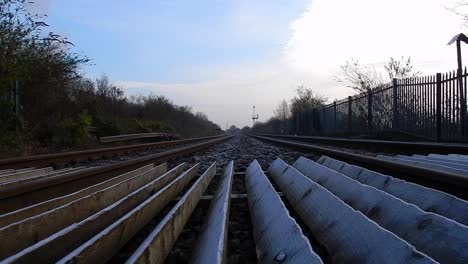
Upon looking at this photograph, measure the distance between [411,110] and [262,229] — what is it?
1481 cm

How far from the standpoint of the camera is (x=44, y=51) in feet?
55.9

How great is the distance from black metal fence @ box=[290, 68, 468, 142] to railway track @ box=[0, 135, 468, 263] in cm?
982

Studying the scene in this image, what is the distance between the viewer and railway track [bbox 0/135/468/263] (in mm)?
2064

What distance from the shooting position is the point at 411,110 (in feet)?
53.5

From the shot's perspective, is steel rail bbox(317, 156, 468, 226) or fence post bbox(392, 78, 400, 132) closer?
steel rail bbox(317, 156, 468, 226)

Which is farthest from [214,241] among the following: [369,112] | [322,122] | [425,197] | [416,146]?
[322,122]

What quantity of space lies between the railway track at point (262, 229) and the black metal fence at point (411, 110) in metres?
9.82

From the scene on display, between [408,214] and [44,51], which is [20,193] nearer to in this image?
[408,214]

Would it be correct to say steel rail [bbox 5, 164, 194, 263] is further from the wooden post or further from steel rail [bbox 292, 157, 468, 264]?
the wooden post

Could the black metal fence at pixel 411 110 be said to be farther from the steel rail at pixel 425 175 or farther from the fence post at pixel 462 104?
the steel rail at pixel 425 175

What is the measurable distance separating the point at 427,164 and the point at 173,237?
339cm

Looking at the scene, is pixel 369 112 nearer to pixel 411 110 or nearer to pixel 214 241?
pixel 411 110

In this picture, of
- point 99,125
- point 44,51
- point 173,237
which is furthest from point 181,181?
point 99,125

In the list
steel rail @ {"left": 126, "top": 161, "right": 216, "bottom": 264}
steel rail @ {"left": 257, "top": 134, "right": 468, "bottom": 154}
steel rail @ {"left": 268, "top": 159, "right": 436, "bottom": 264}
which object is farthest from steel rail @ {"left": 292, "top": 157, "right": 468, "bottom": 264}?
steel rail @ {"left": 257, "top": 134, "right": 468, "bottom": 154}
